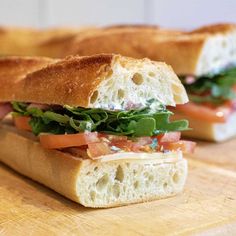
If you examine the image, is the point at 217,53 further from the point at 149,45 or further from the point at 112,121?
Answer: the point at 112,121

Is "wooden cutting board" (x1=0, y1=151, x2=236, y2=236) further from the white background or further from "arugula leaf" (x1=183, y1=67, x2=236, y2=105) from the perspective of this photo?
the white background

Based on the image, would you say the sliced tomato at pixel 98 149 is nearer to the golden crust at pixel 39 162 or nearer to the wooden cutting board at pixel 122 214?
the golden crust at pixel 39 162

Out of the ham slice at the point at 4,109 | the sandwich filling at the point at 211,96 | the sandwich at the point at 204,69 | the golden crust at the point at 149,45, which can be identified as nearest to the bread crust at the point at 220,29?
the sandwich at the point at 204,69

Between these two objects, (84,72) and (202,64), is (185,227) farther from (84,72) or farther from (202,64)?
(202,64)

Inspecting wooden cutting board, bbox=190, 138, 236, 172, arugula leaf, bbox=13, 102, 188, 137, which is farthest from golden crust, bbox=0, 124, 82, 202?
wooden cutting board, bbox=190, 138, 236, 172

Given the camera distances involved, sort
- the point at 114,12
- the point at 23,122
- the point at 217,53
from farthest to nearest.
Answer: the point at 114,12 < the point at 217,53 < the point at 23,122

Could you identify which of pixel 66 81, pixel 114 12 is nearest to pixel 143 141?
pixel 66 81
